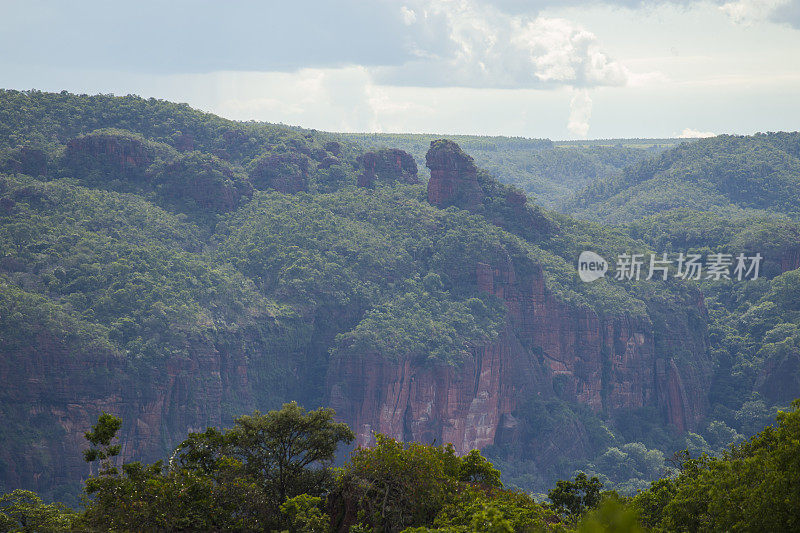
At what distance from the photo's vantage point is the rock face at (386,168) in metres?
103

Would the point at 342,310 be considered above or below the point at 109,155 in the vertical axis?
below

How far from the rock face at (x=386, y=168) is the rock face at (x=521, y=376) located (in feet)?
73.1

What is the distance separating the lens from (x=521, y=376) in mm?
83938

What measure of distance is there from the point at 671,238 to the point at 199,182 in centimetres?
6222

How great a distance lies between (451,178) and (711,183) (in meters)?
67.9

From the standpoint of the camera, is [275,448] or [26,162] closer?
[275,448]

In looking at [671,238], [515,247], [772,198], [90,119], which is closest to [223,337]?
[515,247]

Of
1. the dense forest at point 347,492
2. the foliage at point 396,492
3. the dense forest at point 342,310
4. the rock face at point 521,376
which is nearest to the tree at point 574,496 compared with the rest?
the dense forest at point 347,492

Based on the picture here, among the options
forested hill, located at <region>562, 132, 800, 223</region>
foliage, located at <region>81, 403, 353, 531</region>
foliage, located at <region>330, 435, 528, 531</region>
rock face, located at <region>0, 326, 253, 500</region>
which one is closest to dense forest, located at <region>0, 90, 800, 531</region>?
rock face, located at <region>0, 326, 253, 500</region>

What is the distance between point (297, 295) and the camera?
82.1m

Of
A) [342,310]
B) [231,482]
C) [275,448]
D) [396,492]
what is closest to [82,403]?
[342,310]

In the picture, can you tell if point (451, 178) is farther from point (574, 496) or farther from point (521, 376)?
point (574, 496)

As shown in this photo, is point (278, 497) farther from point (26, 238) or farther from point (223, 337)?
point (26, 238)

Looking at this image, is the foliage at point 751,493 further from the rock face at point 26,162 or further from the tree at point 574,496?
the rock face at point 26,162
